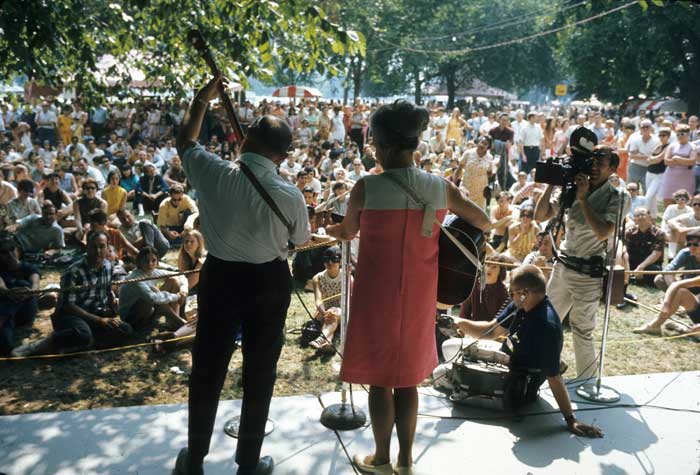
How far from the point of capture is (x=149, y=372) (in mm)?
5688

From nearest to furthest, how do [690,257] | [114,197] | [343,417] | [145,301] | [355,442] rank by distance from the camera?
[355,442] → [343,417] → [145,301] → [690,257] → [114,197]

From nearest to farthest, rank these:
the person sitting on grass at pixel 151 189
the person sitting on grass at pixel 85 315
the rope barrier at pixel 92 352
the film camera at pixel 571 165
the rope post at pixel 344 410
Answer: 1. the rope post at pixel 344 410
2. the film camera at pixel 571 165
3. the rope barrier at pixel 92 352
4. the person sitting on grass at pixel 85 315
5. the person sitting on grass at pixel 151 189

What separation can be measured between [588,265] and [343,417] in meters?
1.92

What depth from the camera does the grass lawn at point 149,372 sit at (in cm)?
509

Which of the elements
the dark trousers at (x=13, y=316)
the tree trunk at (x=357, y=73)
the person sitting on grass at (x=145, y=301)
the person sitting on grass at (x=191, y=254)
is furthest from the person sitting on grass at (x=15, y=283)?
the tree trunk at (x=357, y=73)

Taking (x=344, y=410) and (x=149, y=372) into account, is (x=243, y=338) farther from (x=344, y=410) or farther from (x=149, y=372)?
(x=149, y=372)

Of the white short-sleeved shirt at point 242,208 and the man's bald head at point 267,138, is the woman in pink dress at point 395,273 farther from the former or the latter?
the man's bald head at point 267,138

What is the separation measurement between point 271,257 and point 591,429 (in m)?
2.23

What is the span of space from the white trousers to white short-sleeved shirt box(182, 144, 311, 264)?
2289 mm

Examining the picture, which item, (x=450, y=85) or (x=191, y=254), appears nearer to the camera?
(x=191, y=254)

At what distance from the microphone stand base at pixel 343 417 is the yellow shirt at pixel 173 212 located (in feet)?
22.6

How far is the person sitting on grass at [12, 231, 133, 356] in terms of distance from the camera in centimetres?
601

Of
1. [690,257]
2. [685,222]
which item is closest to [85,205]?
[690,257]

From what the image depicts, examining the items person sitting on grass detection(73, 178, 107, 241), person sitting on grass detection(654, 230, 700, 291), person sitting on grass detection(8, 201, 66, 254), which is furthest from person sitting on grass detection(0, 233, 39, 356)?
person sitting on grass detection(654, 230, 700, 291)
